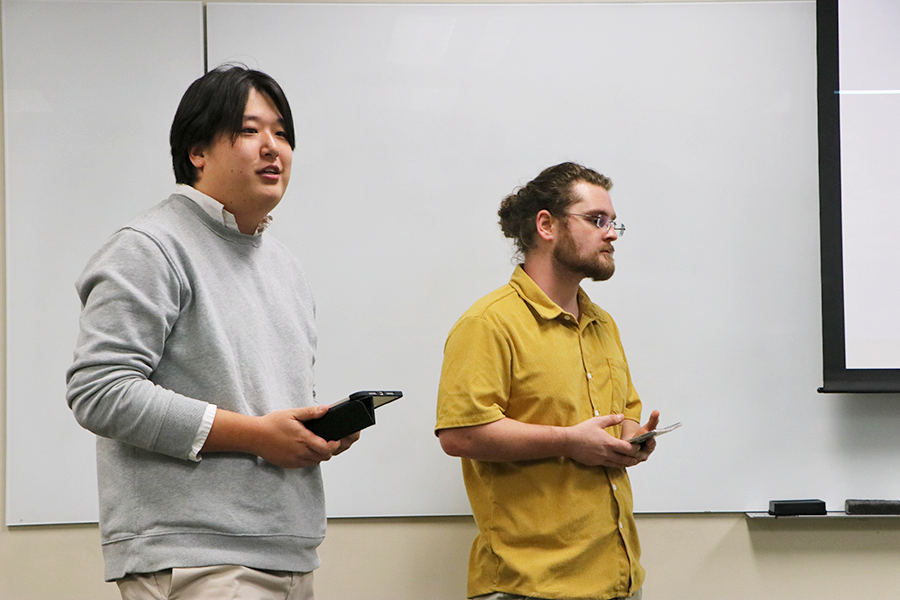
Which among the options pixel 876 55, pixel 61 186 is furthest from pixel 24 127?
pixel 876 55

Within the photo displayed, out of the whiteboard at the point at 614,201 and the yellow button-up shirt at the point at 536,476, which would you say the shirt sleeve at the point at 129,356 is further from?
the whiteboard at the point at 614,201

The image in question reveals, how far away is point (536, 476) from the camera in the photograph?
1.69 metres

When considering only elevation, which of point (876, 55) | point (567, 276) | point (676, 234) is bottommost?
point (567, 276)

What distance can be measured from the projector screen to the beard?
2.96 ft

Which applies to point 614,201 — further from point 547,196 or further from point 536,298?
point 536,298

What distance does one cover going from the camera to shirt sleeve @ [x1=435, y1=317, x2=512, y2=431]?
163cm

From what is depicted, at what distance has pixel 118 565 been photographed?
A: 1.14 meters

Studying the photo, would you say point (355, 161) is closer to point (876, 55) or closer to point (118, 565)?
point (118, 565)

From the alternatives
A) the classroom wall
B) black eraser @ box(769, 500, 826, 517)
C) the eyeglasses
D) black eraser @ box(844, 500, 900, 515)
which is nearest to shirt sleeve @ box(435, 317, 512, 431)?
the eyeglasses

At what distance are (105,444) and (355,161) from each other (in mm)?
1358

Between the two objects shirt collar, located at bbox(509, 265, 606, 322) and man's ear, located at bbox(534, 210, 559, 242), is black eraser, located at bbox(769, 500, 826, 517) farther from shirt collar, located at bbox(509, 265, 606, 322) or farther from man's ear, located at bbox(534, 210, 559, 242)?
man's ear, located at bbox(534, 210, 559, 242)

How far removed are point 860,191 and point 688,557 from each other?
4.20 feet

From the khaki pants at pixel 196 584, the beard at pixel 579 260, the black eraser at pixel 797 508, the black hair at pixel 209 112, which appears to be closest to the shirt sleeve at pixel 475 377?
the beard at pixel 579 260

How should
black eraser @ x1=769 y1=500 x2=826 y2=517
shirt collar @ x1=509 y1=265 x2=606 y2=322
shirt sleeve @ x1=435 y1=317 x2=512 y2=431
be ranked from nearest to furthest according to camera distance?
shirt sleeve @ x1=435 y1=317 x2=512 y2=431
shirt collar @ x1=509 y1=265 x2=606 y2=322
black eraser @ x1=769 y1=500 x2=826 y2=517
